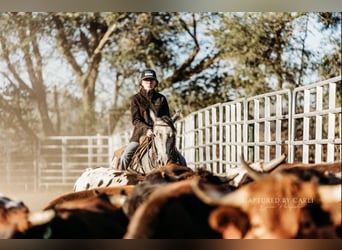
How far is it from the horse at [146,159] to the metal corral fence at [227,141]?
5 cm

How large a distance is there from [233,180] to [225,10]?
46.4 inches

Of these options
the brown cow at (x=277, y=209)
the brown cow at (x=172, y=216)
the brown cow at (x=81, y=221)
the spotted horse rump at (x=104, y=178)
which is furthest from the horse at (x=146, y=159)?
the brown cow at (x=277, y=209)

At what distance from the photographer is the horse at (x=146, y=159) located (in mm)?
4773

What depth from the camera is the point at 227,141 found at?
4820 mm

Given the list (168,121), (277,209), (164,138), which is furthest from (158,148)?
(277,209)

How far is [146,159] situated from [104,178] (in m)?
0.32

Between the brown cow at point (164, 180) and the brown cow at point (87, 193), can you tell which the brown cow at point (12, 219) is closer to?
the brown cow at point (87, 193)

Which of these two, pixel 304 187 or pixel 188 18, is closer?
pixel 304 187

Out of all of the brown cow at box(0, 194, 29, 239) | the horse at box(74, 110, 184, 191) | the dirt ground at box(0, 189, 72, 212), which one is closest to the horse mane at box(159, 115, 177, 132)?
the horse at box(74, 110, 184, 191)

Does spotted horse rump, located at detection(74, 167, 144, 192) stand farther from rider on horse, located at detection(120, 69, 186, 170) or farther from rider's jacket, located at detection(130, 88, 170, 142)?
rider's jacket, located at detection(130, 88, 170, 142)

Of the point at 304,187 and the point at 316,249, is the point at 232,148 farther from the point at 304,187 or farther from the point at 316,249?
the point at 316,249

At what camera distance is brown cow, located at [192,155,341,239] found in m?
4.49

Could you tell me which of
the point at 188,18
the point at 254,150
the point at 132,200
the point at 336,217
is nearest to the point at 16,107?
the point at 132,200
